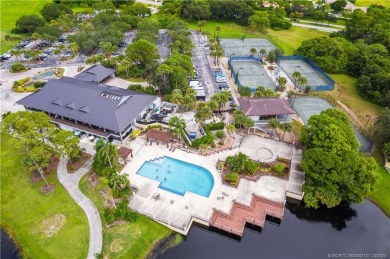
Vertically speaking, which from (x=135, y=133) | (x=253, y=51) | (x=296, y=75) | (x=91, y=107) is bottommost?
(x=135, y=133)

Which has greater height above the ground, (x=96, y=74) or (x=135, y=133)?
(x=96, y=74)

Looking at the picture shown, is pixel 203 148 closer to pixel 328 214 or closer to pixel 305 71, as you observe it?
pixel 328 214

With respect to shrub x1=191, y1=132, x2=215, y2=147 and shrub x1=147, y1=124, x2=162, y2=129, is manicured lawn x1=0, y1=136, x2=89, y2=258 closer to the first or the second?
shrub x1=147, y1=124, x2=162, y2=129

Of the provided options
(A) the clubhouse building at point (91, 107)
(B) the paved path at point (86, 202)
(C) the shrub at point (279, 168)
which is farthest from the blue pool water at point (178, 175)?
(C) the shrub at point (279, 168)

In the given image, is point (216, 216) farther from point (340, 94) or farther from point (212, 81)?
point (340, 94)

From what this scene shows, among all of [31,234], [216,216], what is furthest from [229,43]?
[31,234]

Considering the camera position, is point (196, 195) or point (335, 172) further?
point (196, 195)

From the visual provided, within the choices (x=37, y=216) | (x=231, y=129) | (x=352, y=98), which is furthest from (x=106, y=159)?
(x=352, y=98)
